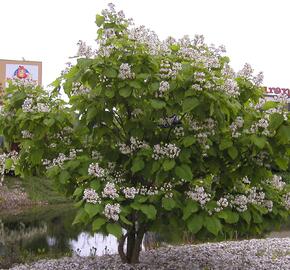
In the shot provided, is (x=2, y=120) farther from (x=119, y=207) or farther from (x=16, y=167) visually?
(x=119, y=207)

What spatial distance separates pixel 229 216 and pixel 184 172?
2.37 ft

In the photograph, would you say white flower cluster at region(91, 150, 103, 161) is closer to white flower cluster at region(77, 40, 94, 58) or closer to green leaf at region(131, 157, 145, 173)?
green leaf at region(131, 157, 145, 173)

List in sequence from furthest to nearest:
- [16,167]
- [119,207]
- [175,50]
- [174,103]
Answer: [16,167], [175,50], [174,103], [119,207]

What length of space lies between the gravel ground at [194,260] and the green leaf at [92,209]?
6.36 ft

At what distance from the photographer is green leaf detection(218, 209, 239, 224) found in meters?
4.79

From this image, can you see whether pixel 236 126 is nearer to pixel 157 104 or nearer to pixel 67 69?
pixel 157 104

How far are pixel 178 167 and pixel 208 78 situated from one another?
2.74 feet

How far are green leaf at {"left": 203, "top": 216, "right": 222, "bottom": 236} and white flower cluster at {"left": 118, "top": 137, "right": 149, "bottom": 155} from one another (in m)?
0.91

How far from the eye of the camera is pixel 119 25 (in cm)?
498

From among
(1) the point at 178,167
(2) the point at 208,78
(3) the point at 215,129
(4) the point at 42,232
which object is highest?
(2) the point at 208,78

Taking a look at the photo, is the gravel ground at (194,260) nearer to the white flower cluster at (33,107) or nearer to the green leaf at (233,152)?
the green leaf at (233,152)

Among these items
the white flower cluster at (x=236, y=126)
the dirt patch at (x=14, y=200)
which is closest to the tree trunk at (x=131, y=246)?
the white flower cluster at (x=236, y=126)

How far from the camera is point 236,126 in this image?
497cm

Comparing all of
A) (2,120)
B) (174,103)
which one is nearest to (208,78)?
(174,103)
